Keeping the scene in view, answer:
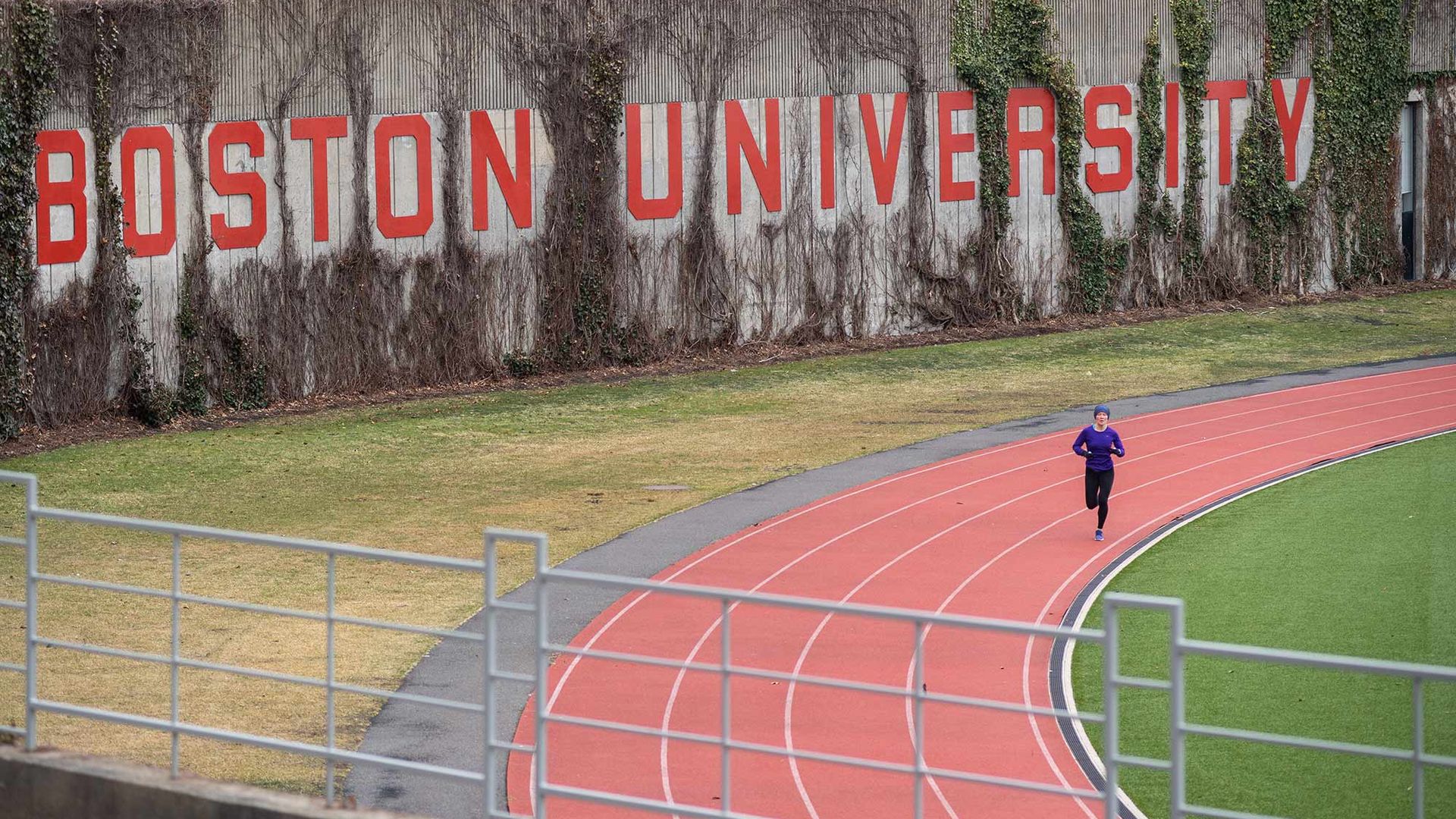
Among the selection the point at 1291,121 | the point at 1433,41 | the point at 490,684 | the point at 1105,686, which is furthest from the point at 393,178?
the point at 1433,41

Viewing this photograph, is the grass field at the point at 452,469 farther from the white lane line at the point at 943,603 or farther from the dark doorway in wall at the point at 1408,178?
the dark doorway in wall at the point at 1408,178

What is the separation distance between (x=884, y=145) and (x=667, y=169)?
3869 mm

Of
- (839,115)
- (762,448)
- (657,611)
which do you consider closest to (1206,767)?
(657,611)

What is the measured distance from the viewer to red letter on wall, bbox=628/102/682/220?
26.0 m

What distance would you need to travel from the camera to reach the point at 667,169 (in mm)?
26422

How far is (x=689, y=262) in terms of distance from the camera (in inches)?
1057

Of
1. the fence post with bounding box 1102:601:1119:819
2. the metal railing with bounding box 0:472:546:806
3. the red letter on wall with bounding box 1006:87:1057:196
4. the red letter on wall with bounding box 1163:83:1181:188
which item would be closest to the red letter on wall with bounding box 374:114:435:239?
the red letter on wall with bounding box 1006:87:1057:196

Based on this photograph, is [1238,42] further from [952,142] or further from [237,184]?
[237,184]

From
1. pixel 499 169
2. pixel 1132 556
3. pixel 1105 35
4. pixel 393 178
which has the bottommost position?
pixel 1132 556

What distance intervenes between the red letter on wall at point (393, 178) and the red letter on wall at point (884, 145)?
7316mm

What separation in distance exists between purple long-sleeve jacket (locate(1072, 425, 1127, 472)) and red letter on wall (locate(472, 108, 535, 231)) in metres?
11.1

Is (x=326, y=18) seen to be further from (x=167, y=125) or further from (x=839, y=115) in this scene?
(x=839, y=115)

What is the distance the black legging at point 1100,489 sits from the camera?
53.9 feet

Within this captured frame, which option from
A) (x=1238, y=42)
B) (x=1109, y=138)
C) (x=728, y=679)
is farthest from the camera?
(x=1238, y=42)
